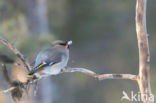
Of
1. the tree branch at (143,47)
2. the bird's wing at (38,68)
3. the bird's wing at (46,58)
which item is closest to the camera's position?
the tree branch at (143,47)

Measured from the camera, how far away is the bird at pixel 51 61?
3.20m

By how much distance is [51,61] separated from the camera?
3379 millimetres

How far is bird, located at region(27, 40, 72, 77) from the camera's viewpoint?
3.20 m

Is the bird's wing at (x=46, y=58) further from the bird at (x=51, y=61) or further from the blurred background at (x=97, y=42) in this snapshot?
the blurred background at (x=97, y=42)

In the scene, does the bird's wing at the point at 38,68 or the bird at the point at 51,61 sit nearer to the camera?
the bird's wing at the point at 38,68

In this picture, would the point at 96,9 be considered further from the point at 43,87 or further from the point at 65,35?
the point at 43,87

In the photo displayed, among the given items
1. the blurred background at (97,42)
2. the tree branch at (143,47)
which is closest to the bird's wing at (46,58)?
the tree branch at (143,47)

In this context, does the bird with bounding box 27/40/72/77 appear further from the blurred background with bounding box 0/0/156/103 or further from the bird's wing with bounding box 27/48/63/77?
the blurred background with bounding box 0/0/156/103

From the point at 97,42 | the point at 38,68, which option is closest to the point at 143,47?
the point at 38,68

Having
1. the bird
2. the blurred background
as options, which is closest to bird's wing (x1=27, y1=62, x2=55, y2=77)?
the bird

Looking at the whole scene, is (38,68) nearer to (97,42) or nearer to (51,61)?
(51,61)

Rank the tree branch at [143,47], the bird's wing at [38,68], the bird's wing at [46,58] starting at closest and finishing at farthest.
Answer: the tree branch at [143,47]
the bird's wing at [38,68]
the bird's wing at [46,58]

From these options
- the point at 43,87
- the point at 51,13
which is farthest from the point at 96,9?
the point at 43,87

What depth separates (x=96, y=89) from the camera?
9445 mm
